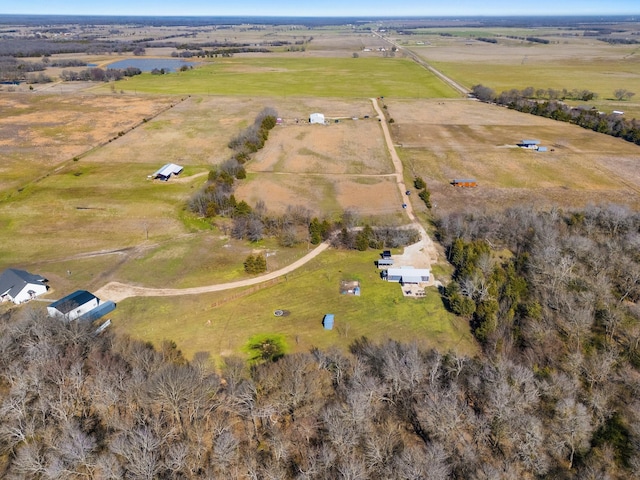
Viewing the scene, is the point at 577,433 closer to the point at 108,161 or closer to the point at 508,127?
the point at 108,161

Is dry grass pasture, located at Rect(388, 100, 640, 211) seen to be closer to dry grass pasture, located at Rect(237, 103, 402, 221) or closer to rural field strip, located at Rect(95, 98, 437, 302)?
dry grass pasture, located at Rect(237, 103, 402, 221)

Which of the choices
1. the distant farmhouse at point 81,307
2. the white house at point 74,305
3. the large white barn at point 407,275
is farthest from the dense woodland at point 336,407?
the large white barn at point 407,275

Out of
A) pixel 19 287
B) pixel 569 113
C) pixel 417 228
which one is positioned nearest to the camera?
pixel 19 287

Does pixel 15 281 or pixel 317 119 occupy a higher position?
pixel 317 119

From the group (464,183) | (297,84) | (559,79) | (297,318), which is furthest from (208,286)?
(559,79)

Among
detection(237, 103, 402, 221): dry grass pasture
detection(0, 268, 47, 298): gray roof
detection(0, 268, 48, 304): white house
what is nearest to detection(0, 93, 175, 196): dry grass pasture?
detection(0, 268, 47, 298): gray roof

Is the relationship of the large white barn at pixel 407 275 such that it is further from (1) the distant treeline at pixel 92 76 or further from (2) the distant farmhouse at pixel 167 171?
(1) the distant treeline at pixel 92 76

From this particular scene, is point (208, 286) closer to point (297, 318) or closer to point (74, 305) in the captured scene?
point (297, 318)
